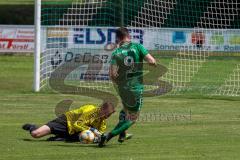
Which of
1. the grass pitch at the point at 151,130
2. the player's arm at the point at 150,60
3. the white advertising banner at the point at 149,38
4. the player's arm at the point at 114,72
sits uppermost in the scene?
the white advertising banner at the point at 149,38

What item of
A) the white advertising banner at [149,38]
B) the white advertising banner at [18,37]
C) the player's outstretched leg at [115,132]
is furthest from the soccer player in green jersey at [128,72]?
the white advertising banner at [18,37]

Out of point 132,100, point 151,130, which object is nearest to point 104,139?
point 132,100

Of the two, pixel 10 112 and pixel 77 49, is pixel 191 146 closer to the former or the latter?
pixel 10 112

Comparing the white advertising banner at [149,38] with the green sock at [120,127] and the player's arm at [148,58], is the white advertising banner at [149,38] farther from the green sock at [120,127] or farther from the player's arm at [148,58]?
the green sock at [120,127]

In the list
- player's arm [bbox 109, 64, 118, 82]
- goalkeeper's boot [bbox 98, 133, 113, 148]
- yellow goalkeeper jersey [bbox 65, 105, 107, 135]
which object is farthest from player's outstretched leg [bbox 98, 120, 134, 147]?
player's arm [bbox 109, 64, 118, 82]

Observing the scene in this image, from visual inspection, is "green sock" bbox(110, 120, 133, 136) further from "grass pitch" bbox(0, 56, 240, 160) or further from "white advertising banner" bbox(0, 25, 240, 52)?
"white advertising banner" bbox(0, 25, 240, 52)

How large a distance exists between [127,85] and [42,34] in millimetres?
11955

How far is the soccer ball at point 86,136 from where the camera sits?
14.3m

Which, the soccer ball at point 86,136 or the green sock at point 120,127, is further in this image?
the soccer ball at point 86,136

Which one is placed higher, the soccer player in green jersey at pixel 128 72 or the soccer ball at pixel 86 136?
the soccer player in green jersey at pixel 128 72

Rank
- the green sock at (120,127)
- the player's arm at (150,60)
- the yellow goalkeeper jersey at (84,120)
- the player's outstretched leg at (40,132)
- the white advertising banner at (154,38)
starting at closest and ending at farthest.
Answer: the green sock at (120,127) < the player's arm at (150,60) < the yellow goalkeeper jersey at (84,120) < the player's outstretched leg at (40,132) < the white advertising banner at (154,38)

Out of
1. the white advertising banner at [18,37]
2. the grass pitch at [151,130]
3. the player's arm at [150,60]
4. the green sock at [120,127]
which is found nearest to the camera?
the grass pitch at [151,130]

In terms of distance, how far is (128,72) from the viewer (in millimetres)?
14438

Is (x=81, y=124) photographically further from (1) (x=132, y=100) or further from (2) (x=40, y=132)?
(1) (x=132, y=100)
